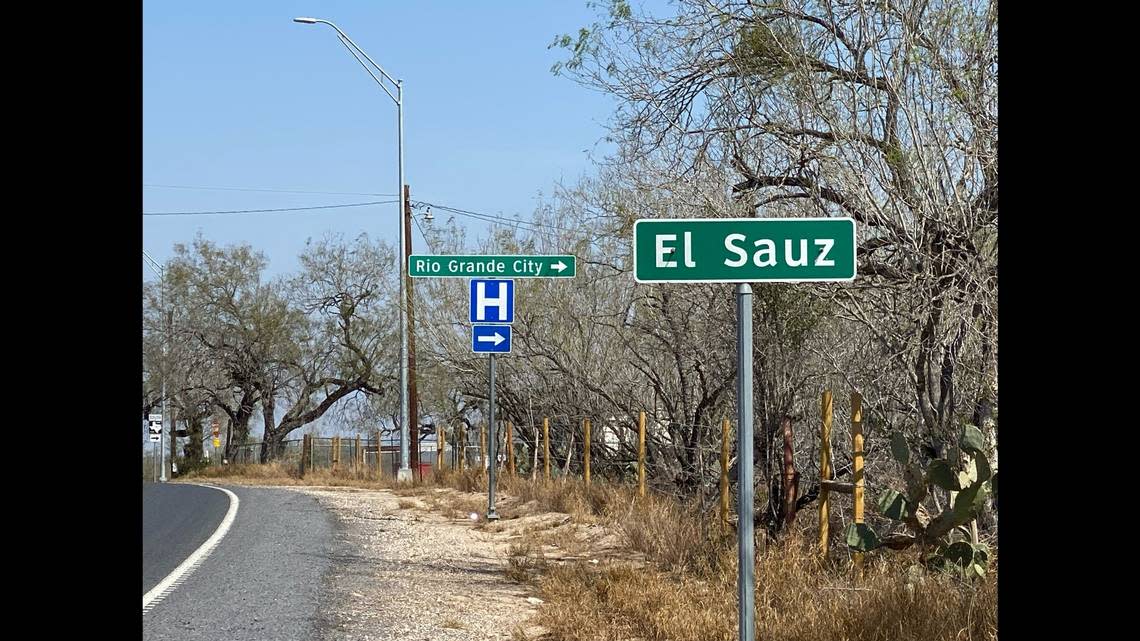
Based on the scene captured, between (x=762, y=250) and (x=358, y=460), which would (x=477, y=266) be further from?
(x=358, y=460)

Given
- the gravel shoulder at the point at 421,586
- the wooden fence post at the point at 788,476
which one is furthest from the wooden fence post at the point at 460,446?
the wooden fence post at the point at 788,476

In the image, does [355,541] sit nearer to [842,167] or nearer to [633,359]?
[633,359]

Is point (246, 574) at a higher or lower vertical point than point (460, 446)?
lower

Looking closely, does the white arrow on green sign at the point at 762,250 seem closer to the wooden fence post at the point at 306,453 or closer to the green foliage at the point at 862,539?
the green foliage at the point at 862,539

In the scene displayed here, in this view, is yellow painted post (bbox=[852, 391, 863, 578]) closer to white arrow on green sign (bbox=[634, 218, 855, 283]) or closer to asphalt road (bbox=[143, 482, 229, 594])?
white arrow on green sign (bbox=[634, 218, 855, 283])

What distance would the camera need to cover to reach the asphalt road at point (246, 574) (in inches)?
360

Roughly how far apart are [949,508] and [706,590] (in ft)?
6.36

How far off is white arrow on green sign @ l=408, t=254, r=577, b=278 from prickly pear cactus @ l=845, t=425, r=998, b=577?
7.45 m

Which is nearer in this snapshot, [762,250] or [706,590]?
[762,250]

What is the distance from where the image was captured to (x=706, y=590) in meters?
9.73

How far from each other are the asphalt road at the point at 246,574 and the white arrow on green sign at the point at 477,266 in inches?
148

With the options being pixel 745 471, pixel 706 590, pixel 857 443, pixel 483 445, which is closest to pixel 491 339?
pixel 706 590
